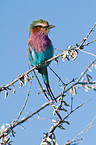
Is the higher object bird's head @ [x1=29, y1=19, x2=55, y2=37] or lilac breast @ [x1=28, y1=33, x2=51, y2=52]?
bird's head @ [x1=29, y1=19, x2=55, y2=37]

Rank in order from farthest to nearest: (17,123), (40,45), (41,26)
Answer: (41,26)
(40,45)
(17,123)

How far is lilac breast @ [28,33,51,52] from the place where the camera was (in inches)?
166

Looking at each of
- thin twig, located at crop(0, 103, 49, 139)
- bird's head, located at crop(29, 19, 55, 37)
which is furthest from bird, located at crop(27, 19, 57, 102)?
thin twig, located at crop(0, 103, 49, 139)

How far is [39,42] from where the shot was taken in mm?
4273

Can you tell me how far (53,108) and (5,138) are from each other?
483mm

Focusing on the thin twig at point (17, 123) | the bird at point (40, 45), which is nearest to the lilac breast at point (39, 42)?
the bird at point (40, 45)

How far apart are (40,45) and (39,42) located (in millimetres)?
59

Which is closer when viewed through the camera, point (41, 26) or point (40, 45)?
point (40, 45)

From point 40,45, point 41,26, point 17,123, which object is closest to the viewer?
point 17,123

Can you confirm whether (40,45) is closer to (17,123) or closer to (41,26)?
(41,26)

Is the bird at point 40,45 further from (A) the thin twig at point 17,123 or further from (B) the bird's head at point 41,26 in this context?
(A) the thin twig at point 17,123

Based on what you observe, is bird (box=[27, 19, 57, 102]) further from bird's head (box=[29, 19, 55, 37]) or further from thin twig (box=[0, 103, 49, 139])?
thin twig (box=[0, 103, 49, 139])

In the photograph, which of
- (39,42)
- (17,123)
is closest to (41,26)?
(39,42)

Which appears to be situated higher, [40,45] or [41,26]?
[41,26]
